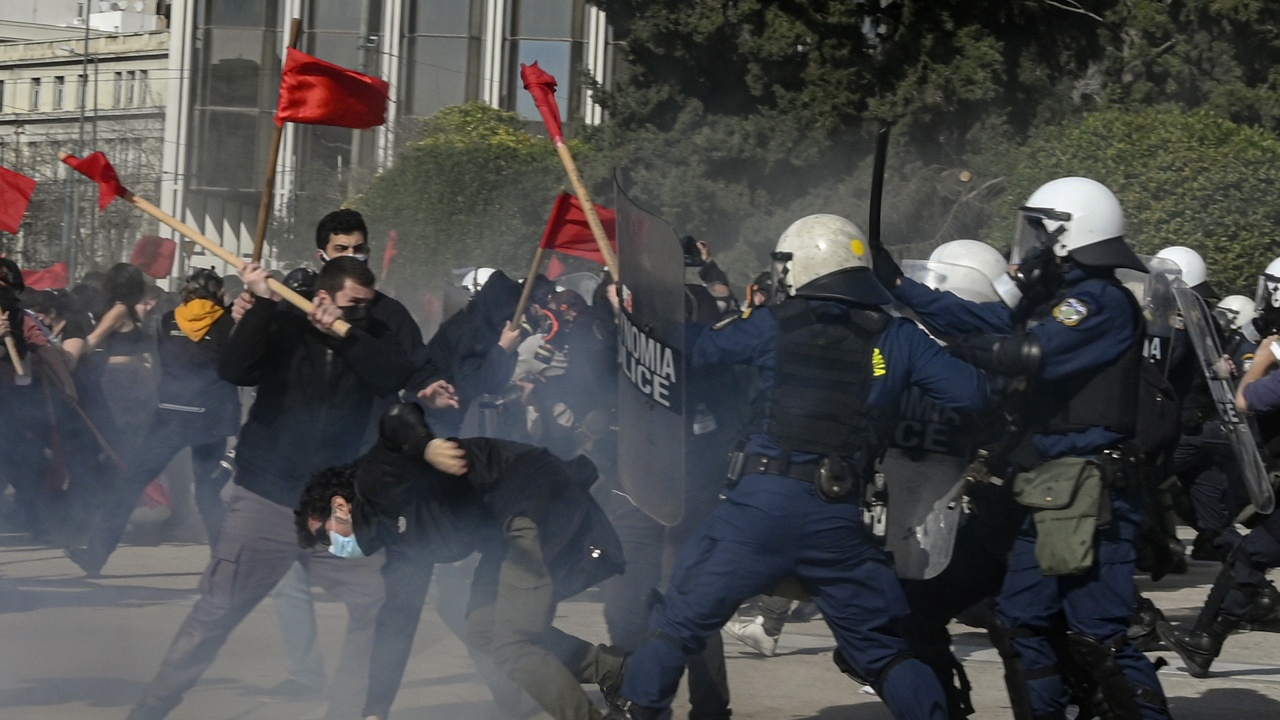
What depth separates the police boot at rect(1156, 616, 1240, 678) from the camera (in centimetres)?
648

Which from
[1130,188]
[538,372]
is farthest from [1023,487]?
[1130,188]

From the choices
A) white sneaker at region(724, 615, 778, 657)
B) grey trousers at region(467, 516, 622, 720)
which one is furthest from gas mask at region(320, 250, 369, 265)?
white sneaker at region(724, 615, 778, 657)

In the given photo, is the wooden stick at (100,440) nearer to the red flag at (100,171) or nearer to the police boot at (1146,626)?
the red flag at (100,171)

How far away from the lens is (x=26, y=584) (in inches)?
321

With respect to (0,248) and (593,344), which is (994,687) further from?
(0,248)

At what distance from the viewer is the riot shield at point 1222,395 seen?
5.99 meters

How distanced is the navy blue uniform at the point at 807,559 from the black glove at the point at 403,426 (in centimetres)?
86

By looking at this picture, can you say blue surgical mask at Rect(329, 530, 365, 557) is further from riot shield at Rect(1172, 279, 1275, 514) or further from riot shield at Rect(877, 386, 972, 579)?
riot shield at Rect(1172, 279, 1275, 514)

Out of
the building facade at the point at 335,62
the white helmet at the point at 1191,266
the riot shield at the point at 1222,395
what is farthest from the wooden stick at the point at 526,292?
the building facade at the point at 335,62

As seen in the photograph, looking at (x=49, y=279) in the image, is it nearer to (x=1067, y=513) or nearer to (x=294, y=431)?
(x=294, y=431)

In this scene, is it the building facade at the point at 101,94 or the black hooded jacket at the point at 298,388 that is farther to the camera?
the building facade at the point at 101,94

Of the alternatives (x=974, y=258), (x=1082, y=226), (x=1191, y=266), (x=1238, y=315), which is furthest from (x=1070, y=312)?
(x=1238, y=315)

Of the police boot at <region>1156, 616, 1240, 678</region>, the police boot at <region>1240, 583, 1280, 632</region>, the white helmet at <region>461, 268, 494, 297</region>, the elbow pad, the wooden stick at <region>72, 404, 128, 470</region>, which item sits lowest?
the police boot at <region>1156, 616, 1240, 678</region>

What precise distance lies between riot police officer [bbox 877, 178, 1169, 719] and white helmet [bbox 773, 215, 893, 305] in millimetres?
476
